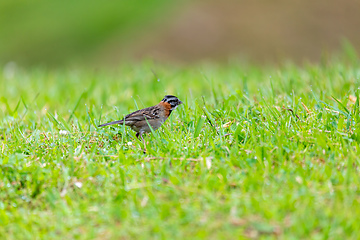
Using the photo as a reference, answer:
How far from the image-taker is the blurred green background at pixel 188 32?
2231cm

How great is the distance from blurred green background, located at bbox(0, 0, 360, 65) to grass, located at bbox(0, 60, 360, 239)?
1599cm

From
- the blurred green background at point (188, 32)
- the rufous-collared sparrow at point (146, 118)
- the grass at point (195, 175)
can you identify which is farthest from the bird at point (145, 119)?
the blurred green background at point (188, 32)

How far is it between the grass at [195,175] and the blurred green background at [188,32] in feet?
52.4

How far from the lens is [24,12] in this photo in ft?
84.3

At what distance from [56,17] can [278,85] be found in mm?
20233

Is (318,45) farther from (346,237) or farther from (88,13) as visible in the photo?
(346,237)

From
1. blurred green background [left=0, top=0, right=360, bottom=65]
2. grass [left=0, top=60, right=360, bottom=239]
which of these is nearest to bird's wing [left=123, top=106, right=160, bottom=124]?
grass [left=0, top=60, right=360, bottom=239]

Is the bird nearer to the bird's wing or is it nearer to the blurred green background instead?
the bird's wing

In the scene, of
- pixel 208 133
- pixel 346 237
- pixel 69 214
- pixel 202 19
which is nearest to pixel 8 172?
pixel 69 214

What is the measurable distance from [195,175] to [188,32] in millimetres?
19165

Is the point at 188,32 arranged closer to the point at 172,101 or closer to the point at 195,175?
the point at 172,101

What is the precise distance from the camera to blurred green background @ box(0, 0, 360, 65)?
878 inches

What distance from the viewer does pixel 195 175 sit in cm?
436

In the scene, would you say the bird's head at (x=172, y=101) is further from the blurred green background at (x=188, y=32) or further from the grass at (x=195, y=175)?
the blurred green background at (x=188, y=32)
